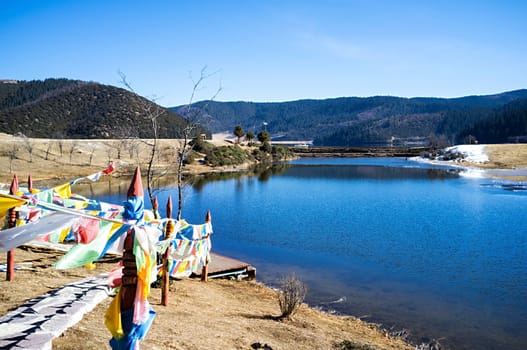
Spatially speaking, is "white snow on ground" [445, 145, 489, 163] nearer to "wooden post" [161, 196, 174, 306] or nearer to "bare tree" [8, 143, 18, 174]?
"bare tree" [8, 143, 18, 174]

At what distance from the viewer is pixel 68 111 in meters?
92.7

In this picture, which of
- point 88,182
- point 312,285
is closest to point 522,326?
point 312,285

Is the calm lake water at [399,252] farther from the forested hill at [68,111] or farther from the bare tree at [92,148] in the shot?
the forested hill at [68,111]

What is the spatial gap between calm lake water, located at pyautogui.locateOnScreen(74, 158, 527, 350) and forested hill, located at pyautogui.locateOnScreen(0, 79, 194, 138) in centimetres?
4264

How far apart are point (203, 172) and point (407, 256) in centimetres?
4537

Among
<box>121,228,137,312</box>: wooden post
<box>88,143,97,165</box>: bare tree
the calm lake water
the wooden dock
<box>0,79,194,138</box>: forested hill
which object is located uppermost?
<box>0,79,194,138</box>: forested hill

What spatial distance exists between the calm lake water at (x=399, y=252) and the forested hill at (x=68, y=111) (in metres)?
42.6

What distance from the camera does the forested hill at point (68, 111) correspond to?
79.8m

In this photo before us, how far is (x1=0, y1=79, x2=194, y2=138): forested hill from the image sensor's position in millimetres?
79750

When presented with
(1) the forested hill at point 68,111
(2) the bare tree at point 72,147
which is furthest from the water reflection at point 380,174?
(2) the bare tree at point 72,147

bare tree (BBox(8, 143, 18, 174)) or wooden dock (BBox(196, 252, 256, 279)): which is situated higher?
bare tree (BBox(8, 143, 18, 174))

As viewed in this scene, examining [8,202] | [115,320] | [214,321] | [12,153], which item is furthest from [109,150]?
[8,202]

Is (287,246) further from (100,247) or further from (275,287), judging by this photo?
(100,247)

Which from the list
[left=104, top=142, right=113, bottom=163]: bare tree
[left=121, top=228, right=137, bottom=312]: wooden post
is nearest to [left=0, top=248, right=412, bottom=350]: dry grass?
[left=121, top=228, right=137, bottom=312]: wooden post
